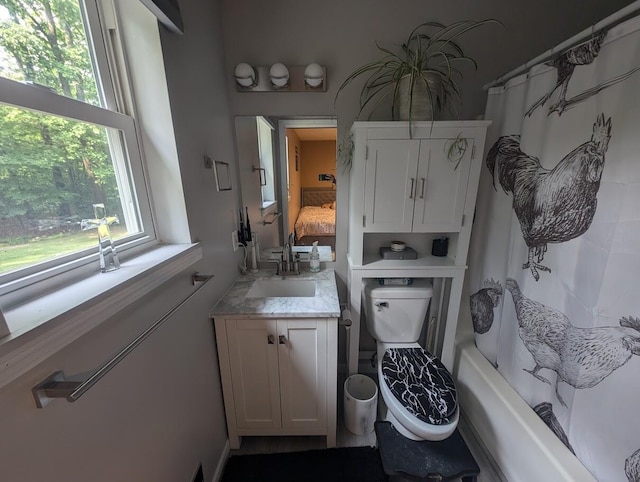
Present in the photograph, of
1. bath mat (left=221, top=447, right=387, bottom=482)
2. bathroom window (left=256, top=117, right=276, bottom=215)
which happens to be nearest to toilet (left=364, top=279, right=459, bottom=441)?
bath mat (left=221, top=447, right=387, bottom=482)

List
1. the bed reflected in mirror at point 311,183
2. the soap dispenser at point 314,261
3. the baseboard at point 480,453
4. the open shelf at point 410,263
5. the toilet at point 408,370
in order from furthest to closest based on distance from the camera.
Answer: the soap dispenser at point 314,261 < the bed reflected in mirror at point 311,183 < the open shelf at point 410,263 < the baseboard at point 480,453 < the toilet at point 408,370

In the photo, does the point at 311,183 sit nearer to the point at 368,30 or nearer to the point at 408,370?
the point at 368,30

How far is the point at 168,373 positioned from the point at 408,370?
116 centimetres

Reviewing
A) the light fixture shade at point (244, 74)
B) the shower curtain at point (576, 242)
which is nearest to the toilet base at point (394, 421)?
the shower curtain at point (576, 242)

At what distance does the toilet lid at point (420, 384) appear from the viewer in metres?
1.14

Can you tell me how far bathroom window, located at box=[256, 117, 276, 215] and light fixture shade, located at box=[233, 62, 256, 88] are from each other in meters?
0.19

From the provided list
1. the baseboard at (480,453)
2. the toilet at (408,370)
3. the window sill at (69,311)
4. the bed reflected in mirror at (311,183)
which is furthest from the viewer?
the bed reflected in mirror at (311,183)

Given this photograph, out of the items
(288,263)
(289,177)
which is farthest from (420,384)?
(289,177)

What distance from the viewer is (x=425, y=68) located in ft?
4.62

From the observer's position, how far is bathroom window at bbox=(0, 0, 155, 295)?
54 centimetres

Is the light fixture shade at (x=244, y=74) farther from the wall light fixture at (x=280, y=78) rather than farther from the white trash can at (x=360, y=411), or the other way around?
the white trash can at (x=360, y=411)

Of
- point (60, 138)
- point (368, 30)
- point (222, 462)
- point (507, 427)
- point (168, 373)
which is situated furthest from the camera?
point (368, 30)

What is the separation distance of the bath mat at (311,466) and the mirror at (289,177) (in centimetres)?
117

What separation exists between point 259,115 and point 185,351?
1330 millimetres
